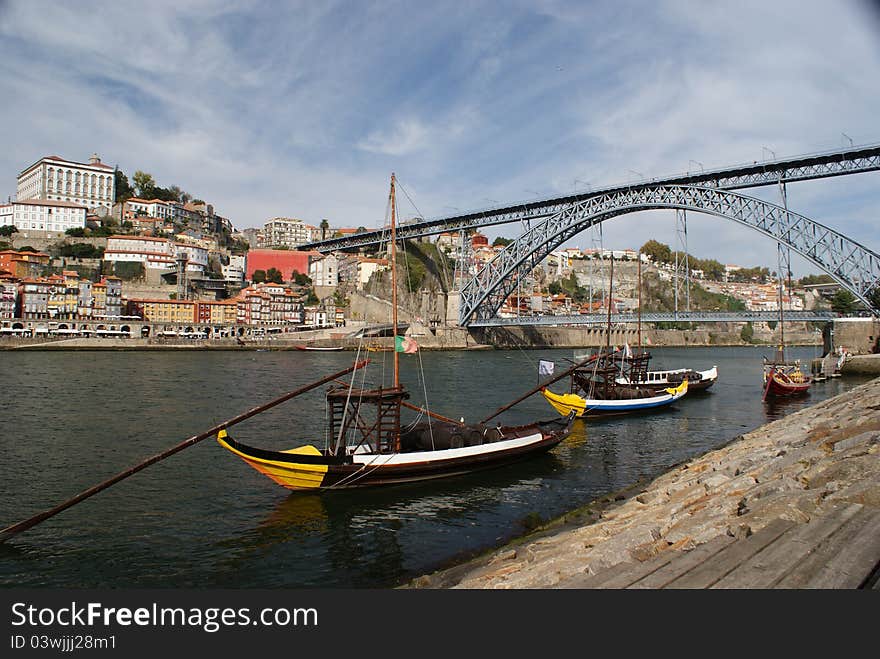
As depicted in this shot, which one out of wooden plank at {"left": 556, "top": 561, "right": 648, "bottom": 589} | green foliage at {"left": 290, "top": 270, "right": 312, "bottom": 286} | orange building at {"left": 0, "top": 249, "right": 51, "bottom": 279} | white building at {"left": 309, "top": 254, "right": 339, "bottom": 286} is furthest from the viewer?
green foliage at {"left": 290, "top": 270, "right": 312, "bottom": 286}

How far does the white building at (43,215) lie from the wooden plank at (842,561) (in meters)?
90.1

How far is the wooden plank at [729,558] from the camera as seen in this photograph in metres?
3.61

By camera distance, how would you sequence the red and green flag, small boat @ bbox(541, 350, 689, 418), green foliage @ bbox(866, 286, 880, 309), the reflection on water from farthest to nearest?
1. green foliage @ bbox(866, 286, 880, 309)
2. small boat @ bbox(541, 350, 689, 418)
3. the red and green flag
4. the reflection on water

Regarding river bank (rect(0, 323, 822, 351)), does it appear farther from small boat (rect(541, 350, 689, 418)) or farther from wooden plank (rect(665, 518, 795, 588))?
wooden plank (rect(665, 518, 795, 588))

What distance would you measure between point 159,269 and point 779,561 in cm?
7610

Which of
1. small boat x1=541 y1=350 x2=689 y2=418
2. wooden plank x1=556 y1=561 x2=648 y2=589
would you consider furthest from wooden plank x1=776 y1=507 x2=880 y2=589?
small boat x1=541 y1=350 x2=689 y2=418

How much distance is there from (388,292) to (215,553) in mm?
63917

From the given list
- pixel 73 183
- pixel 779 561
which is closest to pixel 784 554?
pixel 779 561

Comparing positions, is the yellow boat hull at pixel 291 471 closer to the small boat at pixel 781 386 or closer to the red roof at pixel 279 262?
the small boat at pixel 781 386

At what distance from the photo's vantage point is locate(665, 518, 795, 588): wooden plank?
3.61 metres

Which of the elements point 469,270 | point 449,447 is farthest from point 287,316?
point 449,447

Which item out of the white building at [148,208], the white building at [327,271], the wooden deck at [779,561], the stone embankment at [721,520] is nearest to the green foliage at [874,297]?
the stone embankment at [721,520]

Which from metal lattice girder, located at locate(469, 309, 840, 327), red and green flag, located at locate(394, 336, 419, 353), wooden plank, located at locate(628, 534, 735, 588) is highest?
metal lattice girder, located at locate(469, 309, 840, 327)

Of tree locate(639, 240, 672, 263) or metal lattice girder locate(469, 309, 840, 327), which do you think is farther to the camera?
tree locate(639, 240, 672, 263)
